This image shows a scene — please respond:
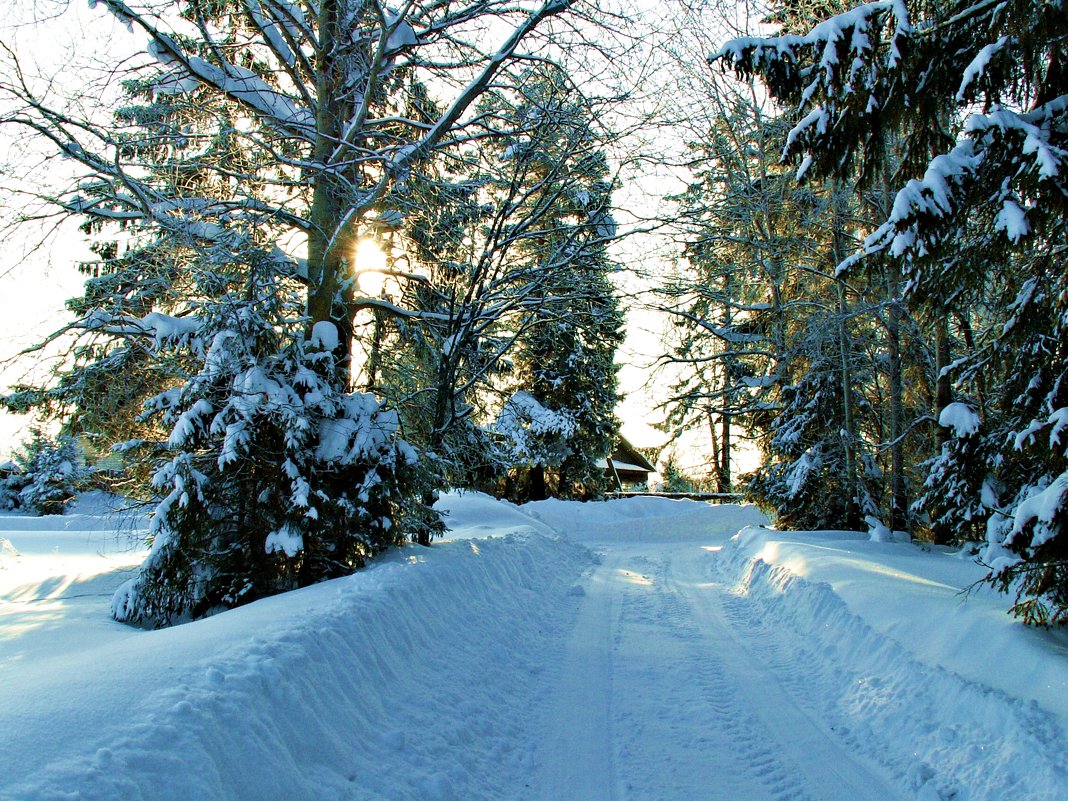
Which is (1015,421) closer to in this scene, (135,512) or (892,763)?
(892,763)

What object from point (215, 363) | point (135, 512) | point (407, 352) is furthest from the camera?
point (407, 352)

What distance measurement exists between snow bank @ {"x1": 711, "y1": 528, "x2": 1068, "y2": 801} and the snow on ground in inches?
0.8

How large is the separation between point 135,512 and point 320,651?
4472 mm

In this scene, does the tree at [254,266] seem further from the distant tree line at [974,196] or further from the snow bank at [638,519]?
the snow bank at [638,519]

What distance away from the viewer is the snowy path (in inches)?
163

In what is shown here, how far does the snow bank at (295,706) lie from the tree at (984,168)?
4.20m

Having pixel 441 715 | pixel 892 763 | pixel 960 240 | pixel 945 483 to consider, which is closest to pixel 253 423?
pixel 441 715

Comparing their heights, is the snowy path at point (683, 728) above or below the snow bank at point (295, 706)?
below

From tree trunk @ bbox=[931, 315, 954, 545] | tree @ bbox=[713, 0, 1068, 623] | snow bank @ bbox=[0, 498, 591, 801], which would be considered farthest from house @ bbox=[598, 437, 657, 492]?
snow bank @ bbox=[0, 498, 591, 801]

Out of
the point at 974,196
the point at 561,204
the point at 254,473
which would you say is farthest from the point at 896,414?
the point at 254,473

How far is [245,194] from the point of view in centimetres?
938

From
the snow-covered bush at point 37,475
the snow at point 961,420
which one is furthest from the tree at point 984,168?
the snow-covered bush at point 37,475

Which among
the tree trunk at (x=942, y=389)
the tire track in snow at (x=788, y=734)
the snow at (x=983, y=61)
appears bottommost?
the tire track in snow at (x=788, y=734)

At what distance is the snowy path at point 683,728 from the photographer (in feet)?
13.6
